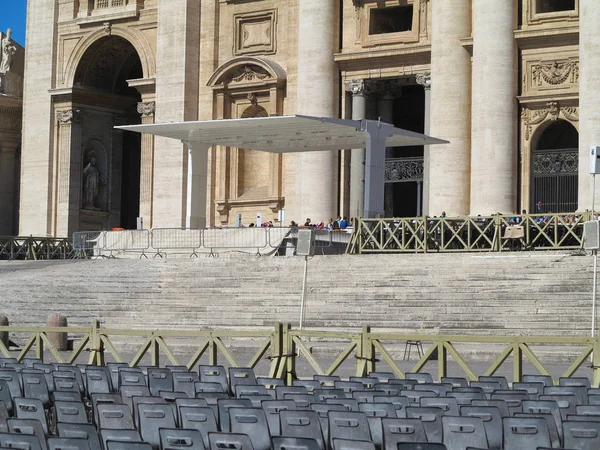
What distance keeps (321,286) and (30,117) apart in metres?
22.5

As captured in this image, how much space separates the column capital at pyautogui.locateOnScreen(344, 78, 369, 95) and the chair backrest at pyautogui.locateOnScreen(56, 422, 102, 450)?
3120cm

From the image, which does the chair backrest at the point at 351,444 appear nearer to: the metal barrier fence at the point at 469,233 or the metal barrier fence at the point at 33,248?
the metal barrier fence at the point at 469,233

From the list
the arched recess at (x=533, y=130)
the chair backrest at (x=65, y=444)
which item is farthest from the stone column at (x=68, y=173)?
the chair backrest at (x=65, y=444)

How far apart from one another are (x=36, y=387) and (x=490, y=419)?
4706 mm

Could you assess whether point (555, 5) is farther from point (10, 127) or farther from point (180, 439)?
point (180, 439)

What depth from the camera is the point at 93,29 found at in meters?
45.4

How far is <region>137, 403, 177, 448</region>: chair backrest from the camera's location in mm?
9594

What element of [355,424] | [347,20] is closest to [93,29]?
[347,20]

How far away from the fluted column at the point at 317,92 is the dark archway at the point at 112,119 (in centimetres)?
927

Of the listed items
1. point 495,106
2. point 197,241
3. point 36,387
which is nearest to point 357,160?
point 495,106

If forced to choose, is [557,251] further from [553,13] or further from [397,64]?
[397,64]

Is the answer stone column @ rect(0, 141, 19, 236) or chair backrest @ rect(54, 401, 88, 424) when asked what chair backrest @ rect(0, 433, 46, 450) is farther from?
stone column @ rect(0, 141, 19, 236)

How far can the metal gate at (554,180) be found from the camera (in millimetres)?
35562

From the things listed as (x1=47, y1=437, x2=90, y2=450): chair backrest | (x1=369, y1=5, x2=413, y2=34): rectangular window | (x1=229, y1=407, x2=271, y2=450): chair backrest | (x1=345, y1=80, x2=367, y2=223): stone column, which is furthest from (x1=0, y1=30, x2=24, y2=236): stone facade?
(x1=47, y1=437, x2=90, y2=450): chair backrest
